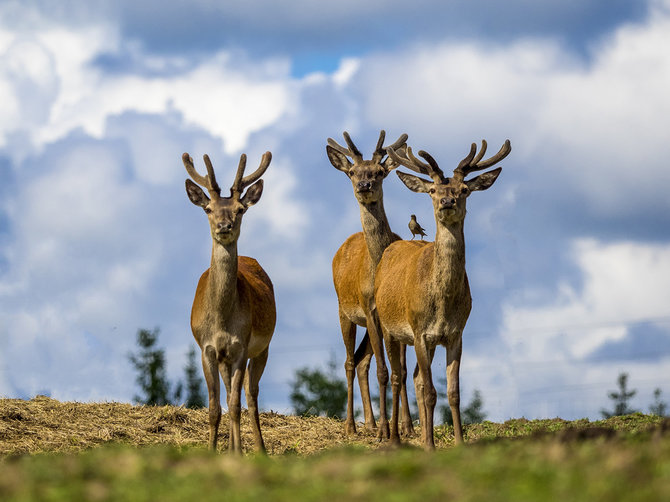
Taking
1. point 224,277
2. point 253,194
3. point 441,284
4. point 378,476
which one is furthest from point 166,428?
point 378,476

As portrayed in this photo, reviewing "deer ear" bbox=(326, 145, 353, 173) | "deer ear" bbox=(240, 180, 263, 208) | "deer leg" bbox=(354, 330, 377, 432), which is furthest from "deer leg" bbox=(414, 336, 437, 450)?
"deer ear" bbox=(326, 145, 353, 173)

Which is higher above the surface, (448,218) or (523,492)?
(448,218)

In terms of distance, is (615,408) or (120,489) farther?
(615,408)

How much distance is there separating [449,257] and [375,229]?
3021 millimetres

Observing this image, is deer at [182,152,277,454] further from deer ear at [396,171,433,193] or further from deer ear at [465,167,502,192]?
deer ear at [465,167,502,192]

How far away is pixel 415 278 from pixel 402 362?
208cm

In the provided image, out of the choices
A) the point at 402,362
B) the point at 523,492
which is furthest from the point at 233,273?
the point at 523,492

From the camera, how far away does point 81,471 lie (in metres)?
6.80

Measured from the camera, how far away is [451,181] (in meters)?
11.9

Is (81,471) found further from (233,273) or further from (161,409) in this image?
(161,409)

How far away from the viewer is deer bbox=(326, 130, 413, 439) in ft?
46.4

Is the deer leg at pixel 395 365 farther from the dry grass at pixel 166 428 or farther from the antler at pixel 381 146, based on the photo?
the antler at pixel 381 146

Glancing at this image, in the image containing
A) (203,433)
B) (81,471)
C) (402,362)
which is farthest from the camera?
(203,433)

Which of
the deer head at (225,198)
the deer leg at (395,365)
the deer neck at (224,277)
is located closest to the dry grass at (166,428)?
the deer leg at (395,365)
